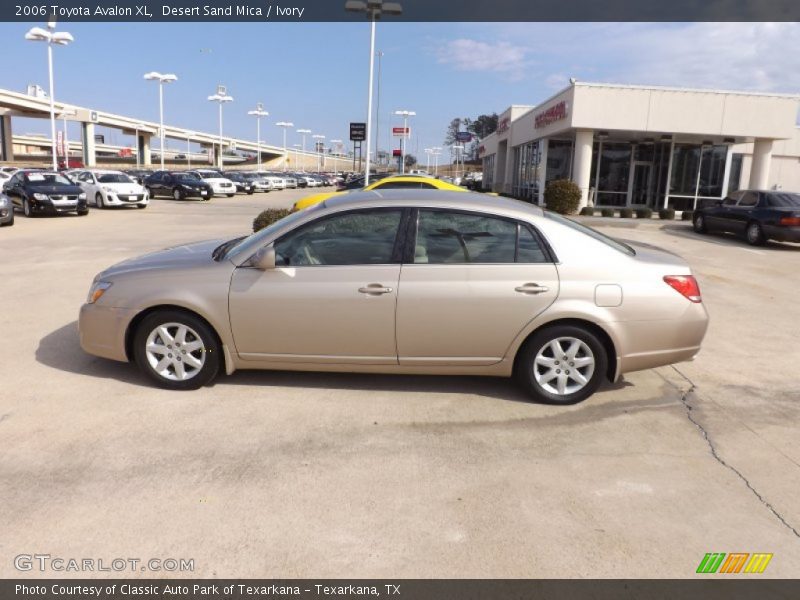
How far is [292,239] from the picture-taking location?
494 centimetres

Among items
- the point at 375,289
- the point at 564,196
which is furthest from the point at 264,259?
the point at 564,196

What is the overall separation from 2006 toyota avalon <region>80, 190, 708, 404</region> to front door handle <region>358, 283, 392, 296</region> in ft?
0.04

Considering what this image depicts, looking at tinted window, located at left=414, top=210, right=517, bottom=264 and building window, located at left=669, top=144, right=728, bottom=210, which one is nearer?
tinted window, located at left=414, top=210, right=517, bottom=264

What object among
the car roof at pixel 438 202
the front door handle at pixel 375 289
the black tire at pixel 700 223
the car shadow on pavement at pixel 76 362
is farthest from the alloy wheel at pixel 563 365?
the black tire at pixel 700 223

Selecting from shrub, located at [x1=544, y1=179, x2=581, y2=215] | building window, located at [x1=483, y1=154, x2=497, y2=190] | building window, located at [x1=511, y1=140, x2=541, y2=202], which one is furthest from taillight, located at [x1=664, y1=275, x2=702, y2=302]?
building window, located at [x1=483, y1=154, x2=497, y2=190]

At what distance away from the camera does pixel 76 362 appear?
18.8ft

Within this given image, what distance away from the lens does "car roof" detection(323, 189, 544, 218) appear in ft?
16.2

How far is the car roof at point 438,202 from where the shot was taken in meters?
4.95

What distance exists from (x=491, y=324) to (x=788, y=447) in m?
2.26
